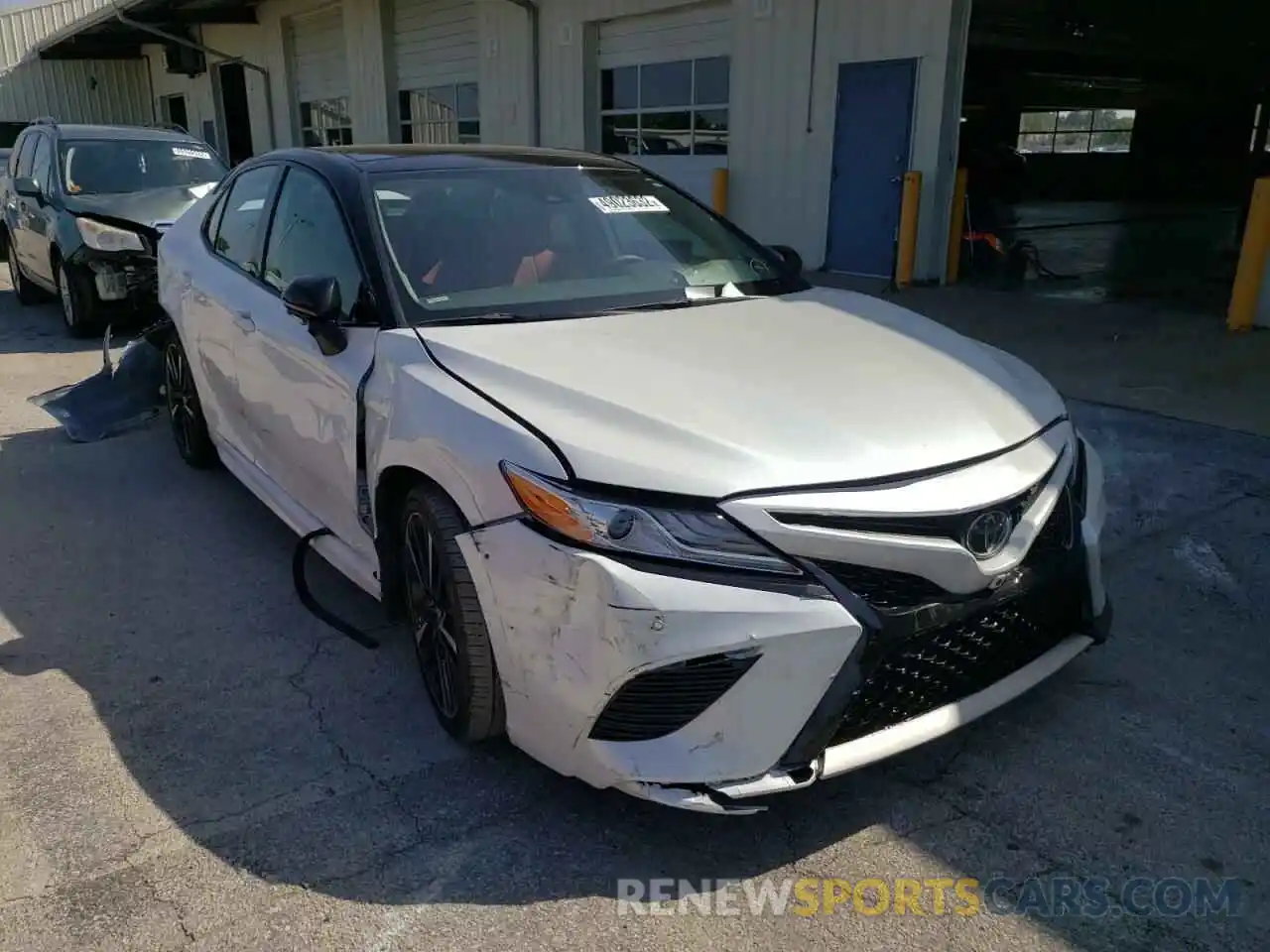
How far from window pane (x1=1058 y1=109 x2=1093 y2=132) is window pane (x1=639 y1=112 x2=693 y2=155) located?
17.5 metres

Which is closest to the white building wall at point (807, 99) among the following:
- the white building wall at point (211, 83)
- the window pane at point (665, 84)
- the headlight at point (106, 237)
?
the window pane at point (665, 84)

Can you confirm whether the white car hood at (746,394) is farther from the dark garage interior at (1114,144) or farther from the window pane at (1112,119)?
the window pane at (1112,119)

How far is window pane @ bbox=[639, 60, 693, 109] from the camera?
42.0ft

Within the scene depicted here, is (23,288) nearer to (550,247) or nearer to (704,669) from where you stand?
(550,247)

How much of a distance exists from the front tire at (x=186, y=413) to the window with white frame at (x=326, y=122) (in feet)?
53.4

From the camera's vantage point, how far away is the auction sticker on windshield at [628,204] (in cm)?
370

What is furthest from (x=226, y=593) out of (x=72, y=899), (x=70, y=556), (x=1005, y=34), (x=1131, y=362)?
(x=1005, y=34)

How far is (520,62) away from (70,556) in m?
Result: 12.7

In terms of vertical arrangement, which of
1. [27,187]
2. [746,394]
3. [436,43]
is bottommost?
[746,394]

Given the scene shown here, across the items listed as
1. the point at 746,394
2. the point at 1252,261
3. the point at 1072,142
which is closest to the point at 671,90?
→ the point at 1252,261

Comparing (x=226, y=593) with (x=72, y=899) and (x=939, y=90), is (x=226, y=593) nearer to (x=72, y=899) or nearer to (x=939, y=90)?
(x=72, y=899)

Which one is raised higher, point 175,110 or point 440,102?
point 175,110

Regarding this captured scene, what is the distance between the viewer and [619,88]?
1395 cm

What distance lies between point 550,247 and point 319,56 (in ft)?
67.2
